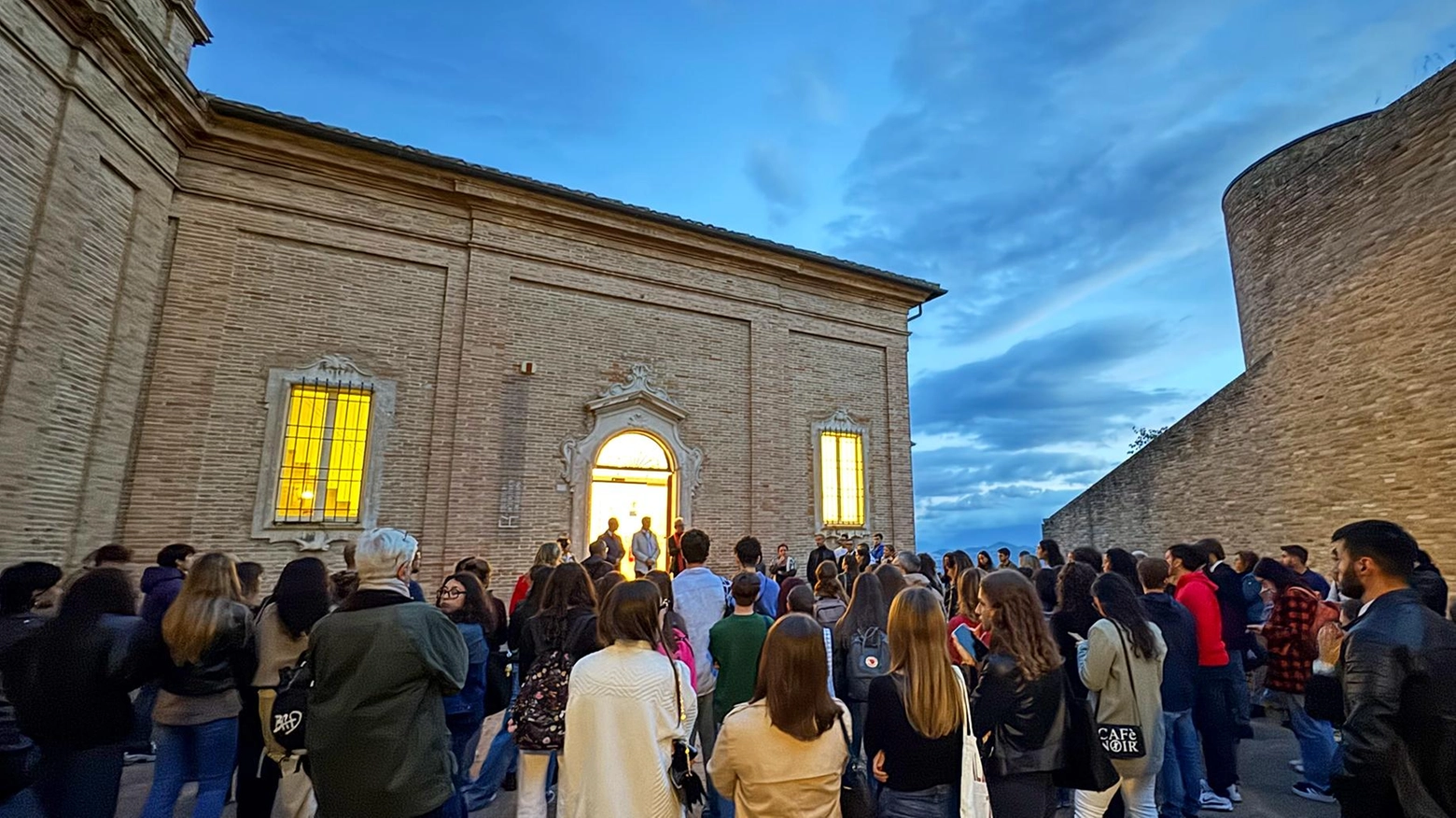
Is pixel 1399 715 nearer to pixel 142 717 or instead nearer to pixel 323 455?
pixel 142 717

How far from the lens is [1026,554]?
842 centimetres

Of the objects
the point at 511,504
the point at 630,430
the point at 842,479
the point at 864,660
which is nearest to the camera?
the point at 864,660

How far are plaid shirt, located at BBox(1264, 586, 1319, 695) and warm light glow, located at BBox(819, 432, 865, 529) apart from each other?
8917 millimetres

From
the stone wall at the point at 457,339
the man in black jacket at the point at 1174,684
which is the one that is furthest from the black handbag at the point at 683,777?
the stone wall at the point at 457,339

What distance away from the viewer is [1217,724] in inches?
191

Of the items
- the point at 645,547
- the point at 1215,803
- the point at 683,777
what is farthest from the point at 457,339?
the point at 1215,803

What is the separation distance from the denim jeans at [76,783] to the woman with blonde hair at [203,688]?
41cm

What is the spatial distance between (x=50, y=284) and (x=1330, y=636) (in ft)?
38.0

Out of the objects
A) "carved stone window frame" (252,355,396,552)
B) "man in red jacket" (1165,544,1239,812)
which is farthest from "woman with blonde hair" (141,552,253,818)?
"carved stone window frame" (252,355,396,552)

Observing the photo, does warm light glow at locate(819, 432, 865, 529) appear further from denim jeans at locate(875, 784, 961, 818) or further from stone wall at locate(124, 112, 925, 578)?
denim jeans at locate(875, 784, 961, 818)

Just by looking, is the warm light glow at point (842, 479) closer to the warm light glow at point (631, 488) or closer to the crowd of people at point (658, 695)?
the warm light glow at point (631, 488)

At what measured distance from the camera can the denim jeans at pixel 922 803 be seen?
2.59 meters

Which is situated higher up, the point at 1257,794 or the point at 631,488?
the point at 631,488

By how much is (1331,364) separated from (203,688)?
19.5 metres
